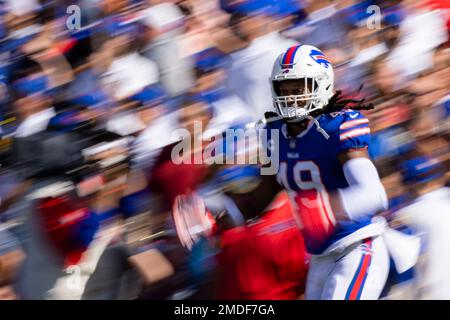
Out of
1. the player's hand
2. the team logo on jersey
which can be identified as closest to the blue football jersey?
the team logo on jersey

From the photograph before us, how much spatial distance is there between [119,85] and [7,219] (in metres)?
0.82

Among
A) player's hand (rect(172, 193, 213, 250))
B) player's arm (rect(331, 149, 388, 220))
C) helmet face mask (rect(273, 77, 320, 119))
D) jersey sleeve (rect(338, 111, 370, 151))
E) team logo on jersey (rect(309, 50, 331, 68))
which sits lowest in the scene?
player's hand (rect(172, 193, 213, 250))

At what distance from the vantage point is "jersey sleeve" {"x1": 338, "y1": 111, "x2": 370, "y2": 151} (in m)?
3.36

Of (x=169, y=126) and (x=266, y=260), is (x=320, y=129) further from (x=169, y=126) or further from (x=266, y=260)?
(x=169, y=126)

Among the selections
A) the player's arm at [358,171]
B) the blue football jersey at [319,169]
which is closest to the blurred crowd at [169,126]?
the blue football jersey at [319,169]

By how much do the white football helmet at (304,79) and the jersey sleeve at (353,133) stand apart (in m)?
0.17

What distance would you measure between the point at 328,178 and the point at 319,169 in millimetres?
52

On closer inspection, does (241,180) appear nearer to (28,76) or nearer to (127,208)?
(127,208)

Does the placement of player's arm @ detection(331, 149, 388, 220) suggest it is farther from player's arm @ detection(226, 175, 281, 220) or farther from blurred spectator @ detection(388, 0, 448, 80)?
blurred spectator @ detection(388, 0, 448, 80)

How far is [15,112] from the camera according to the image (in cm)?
418

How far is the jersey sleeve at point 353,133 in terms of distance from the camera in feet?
11.0

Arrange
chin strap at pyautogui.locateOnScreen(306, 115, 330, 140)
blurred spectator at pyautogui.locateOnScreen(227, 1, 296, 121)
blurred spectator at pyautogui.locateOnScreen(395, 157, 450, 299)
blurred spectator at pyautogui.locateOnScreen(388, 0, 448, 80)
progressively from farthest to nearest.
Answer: blurred spectator at pyautogui.locateOnScreen(227, 1, 296, 121), blurred spectator at pyautogui.locateOnScreen(388, 0, 448, 80), blurred spectator at pyautogui.locateOnScreen(395, 157, 450, 299), chin strap at pyautogui.locateOnScreen(306, 115, 330, 140)

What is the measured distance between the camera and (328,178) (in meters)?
3.51
